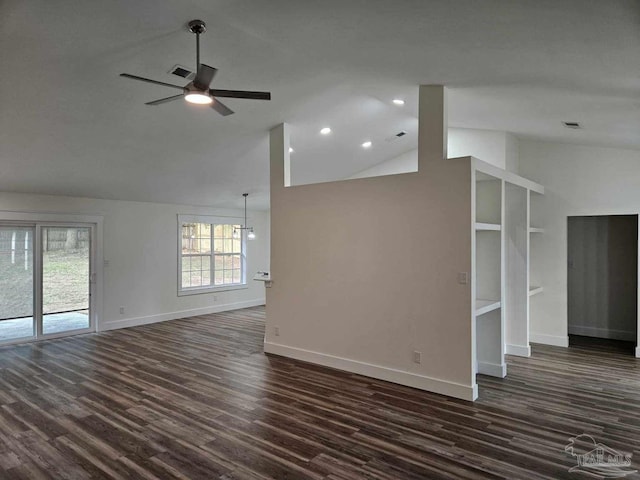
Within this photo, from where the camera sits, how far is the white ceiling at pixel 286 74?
8.36ft

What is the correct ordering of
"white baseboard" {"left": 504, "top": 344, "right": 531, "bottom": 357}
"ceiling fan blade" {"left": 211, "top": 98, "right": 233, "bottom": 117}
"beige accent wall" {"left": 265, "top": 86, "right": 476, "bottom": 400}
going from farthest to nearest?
"white baseboard" {"left": 504, "top": 344, "right": 531, "bottom": 357}, "beige accent wall" {"left": 265, "top": 86, "right": 476, "bottom": 400}, "ceiling fan blade" {"left": 211, "top": 98, "right": 233, "bottom": 117}

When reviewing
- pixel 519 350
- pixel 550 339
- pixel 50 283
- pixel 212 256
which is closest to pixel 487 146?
pixel 519 350

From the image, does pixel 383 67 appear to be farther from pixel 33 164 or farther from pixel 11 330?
pixel 11 330

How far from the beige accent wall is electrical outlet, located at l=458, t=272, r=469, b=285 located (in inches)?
2.0

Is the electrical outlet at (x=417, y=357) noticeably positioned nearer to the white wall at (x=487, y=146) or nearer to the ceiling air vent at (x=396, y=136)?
the white wall at (x=487, y=146)

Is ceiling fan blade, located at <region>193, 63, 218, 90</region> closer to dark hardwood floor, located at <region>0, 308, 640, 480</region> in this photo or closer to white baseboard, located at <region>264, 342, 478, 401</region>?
dark hardwood floor, located at <region>0, 308, 640, 480</region>

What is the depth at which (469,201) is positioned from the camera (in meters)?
4.02

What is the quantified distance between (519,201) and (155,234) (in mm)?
6633

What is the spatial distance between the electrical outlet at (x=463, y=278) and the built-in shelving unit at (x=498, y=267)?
0.22 ft

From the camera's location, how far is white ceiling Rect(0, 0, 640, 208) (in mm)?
2547

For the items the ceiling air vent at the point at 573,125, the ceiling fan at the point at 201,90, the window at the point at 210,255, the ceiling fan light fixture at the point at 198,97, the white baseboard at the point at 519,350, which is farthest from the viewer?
the window at the point at 210,255

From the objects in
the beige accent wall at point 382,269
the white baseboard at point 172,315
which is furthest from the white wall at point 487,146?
the white baseboard at point 172,315

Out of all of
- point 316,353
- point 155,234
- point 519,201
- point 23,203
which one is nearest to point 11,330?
point 23,203

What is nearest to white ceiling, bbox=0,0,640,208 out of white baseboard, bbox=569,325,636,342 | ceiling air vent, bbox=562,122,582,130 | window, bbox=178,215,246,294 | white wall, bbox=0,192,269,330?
ceiling air vent, bbox=562,122,582,130
